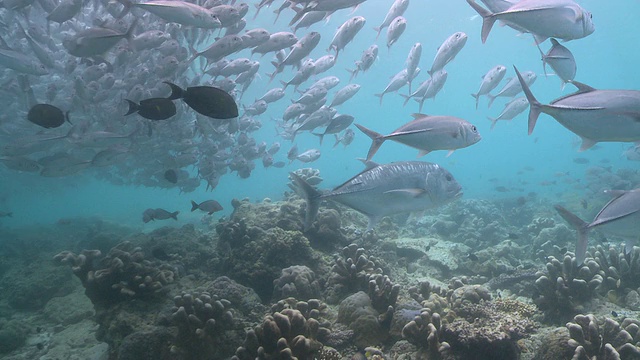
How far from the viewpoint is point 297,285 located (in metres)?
4.98

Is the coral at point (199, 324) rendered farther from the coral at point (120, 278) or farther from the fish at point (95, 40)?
the fish at point (95, 40)

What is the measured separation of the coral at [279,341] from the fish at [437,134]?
244 centimetres

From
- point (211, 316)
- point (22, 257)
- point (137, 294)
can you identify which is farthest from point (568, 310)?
point (22, 257)

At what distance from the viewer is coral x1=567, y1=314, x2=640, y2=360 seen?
9.66 feet

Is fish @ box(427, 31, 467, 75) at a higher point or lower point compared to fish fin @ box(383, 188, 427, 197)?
higher

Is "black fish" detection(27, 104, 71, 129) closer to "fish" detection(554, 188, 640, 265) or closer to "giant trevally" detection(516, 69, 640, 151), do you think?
"giant trevally" detection(516, 69, 640, 151)

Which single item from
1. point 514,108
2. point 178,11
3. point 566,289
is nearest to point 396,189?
point 566,289

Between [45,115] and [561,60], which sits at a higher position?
[561,60]

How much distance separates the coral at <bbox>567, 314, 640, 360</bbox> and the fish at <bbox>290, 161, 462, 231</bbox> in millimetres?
1808

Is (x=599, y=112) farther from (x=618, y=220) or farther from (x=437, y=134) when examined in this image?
(x=437, y=134)

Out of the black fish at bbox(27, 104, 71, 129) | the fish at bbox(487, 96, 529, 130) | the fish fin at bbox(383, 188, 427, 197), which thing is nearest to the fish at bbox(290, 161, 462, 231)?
the fish fin at bbox(383, 188, 427, 197)

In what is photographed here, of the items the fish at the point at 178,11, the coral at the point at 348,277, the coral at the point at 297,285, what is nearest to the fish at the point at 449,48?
the fish at the point at 178,11

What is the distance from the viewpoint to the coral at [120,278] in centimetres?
484

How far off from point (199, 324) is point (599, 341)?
4122 mm
